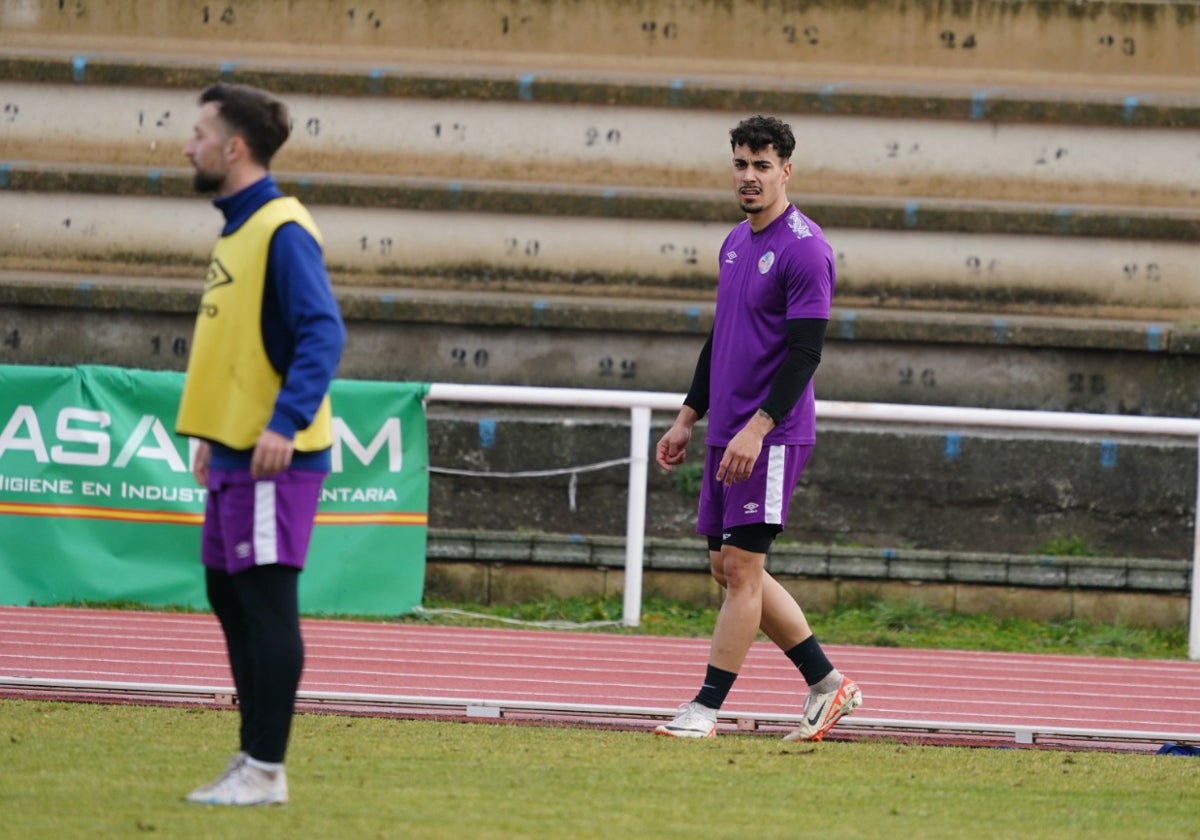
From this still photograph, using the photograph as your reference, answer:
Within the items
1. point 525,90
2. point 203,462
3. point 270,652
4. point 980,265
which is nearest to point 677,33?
point 525,90

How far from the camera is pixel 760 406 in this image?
595 cm

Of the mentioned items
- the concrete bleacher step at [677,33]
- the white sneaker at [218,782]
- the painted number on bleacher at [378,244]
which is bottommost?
the white sneaker at [218,782]

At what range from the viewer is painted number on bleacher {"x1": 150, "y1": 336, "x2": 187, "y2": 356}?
42.0 feet

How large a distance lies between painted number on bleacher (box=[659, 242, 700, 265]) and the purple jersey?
6946mm

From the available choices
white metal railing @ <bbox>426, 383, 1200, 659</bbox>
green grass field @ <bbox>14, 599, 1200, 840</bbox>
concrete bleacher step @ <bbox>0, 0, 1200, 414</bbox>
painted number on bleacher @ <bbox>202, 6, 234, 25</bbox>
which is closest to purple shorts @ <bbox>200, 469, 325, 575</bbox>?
green grass field @ <bbox>14, 599, 1200, 840</bbox>

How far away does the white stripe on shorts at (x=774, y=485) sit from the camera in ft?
19.7

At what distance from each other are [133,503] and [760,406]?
463cm

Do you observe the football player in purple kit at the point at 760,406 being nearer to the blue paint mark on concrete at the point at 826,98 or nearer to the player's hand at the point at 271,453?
the player's hand at the point at 271,453

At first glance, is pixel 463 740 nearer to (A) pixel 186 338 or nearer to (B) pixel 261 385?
(B) pixel 261 385

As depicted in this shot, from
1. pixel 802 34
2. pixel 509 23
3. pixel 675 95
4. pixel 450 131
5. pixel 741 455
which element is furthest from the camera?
pixel 509 23

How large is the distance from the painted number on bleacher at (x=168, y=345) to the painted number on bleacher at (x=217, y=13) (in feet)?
10.1

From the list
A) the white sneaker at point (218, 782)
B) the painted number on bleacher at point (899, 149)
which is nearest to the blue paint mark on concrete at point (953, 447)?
the painted number on bleacher at point (899, 149)

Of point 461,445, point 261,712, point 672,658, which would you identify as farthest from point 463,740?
point 461,445

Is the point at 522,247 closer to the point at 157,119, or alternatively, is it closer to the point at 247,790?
the point at 157,119
